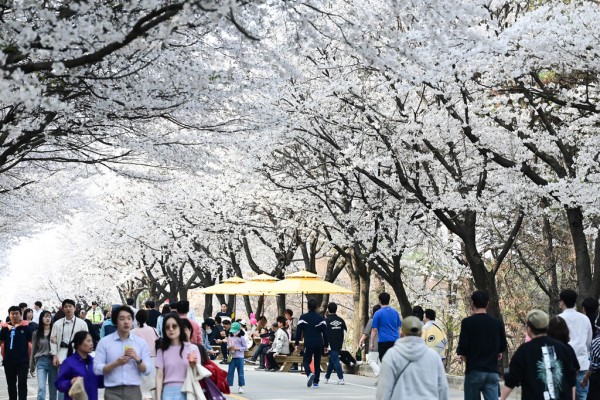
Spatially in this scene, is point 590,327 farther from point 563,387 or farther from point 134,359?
point 134,359

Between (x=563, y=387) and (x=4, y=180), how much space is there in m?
17.8

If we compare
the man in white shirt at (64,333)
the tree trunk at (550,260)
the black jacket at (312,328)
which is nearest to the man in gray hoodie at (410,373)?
the man in white shirt at (64,333)

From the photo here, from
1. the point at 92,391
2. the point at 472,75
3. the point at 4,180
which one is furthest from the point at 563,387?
the point at 4,180

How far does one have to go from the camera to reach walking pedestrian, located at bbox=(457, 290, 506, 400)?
11.7m

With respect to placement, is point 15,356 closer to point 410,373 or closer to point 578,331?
point 578,331

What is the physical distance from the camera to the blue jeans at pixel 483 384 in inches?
463

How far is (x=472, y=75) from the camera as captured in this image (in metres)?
21.8

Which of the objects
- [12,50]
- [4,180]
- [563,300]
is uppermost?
[4,180]

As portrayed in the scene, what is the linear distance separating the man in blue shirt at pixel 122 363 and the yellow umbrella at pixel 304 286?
21357 mm

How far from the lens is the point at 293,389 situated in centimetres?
2181

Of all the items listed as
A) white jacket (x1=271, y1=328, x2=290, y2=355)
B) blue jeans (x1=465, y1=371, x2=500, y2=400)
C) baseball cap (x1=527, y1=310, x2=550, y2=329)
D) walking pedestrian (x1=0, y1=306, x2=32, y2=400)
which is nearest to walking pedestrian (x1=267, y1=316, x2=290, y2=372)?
white jacket (x1=271, y1=328, x2=290, y2=355)

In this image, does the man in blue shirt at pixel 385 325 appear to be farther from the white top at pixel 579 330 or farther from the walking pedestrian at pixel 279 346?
the walking pedestrian at pixel 279 346

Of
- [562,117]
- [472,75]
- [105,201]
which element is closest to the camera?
[472,75]

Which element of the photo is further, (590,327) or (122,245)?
(122,245)
